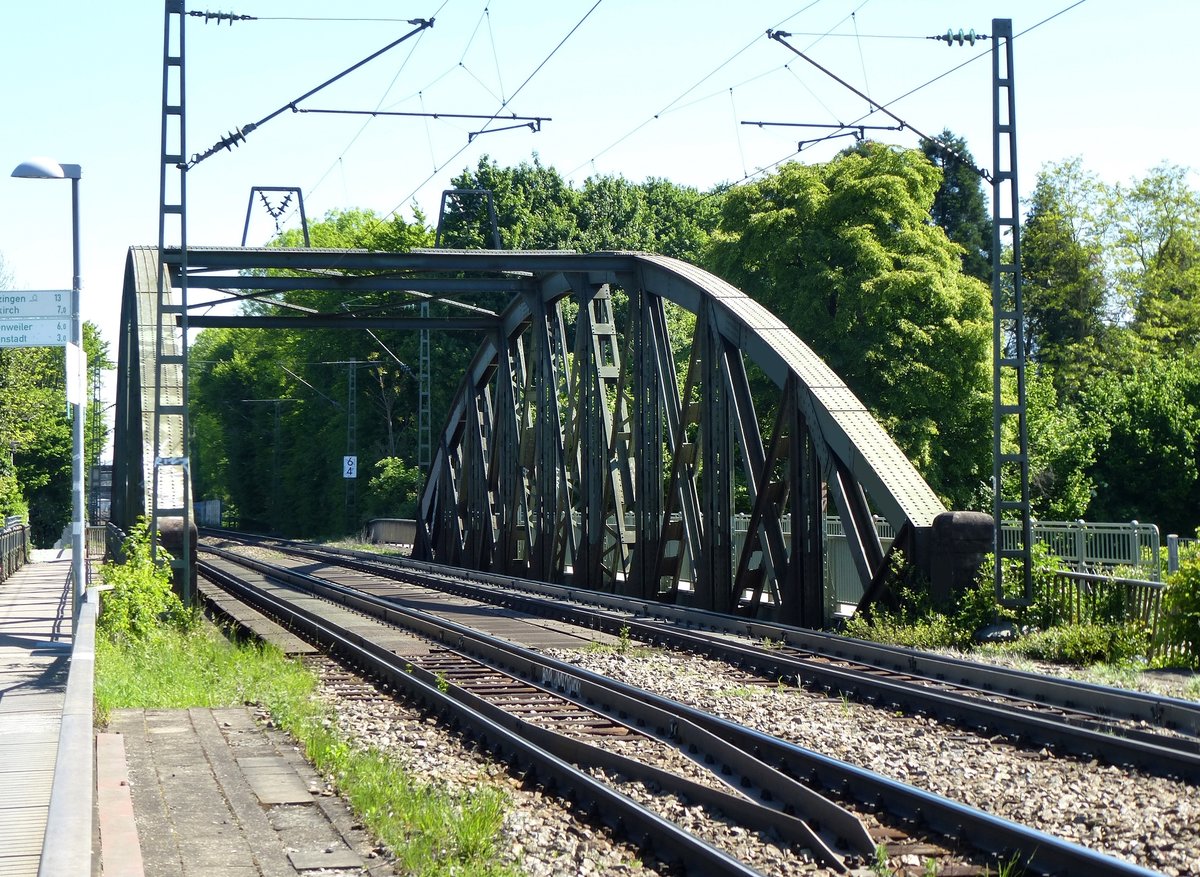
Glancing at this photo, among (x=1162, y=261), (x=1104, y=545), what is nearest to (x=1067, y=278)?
(x=1162, y=261)

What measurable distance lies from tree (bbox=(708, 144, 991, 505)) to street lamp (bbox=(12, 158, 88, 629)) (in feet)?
93.0

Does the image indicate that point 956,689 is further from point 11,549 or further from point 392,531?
point 392,531

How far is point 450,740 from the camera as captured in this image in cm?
1108

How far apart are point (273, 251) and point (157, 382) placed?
5.75m

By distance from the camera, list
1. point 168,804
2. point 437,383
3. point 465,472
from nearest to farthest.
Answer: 1. point 168,804
2. point 465,472
3. point 437,383

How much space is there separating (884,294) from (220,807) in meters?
35.2

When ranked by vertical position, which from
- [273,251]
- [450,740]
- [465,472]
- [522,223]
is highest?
[522,223]

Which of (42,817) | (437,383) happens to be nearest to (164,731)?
(42,817)

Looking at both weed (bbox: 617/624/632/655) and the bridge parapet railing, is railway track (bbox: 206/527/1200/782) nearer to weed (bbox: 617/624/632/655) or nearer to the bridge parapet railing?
weed (bbox: 617/624/632/655)

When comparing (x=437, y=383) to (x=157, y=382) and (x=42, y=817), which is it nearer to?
(x=157, y=382)

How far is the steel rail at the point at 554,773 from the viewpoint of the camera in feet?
22.6

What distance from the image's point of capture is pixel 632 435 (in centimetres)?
2638

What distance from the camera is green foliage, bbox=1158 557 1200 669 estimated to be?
14.1 metres

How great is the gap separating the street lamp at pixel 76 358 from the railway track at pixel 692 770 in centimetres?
331
